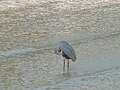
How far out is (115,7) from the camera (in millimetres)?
21156

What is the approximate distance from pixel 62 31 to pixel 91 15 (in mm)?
3169

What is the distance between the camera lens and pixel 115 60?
12.1 m

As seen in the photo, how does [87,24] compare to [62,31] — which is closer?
[62,31]

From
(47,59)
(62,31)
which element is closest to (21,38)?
(62,31)

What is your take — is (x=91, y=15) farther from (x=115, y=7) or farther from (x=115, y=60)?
(x=115, y=60)

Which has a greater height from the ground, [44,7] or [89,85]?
[44,7]

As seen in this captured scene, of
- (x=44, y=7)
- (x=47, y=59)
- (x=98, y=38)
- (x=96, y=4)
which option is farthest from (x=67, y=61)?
(x=96, y=4)

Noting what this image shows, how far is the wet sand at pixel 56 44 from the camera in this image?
10139 mm

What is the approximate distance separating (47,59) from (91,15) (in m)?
6.89

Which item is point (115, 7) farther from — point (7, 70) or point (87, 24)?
point (7, 70)

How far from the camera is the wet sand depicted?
1014 cm

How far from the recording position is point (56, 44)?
14.0m

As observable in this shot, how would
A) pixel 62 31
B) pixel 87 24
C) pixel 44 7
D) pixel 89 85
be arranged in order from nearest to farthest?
pixel 89 85 → pixel 62 31 → pixel 87 24 → pixel 44 7

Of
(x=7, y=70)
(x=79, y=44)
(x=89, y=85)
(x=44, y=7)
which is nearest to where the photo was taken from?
(x=89, y=85)
